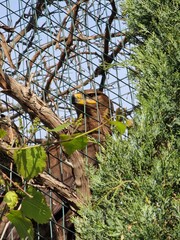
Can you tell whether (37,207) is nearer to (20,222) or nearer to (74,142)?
(20,222)

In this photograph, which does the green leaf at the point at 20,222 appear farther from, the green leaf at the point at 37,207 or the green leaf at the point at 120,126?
the green leaf at the point at 120,126

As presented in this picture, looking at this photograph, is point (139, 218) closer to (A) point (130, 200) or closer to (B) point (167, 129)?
(A) point (130, 200)

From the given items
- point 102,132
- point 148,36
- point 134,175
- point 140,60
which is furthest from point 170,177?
point 102,132

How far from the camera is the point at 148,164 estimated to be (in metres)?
1.79

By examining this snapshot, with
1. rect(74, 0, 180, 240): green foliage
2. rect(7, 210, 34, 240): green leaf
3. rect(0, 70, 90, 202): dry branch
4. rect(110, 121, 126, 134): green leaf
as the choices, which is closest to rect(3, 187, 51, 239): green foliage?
rect(7, 210, 34, 240): green leaf

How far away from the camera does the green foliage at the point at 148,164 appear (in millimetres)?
1672

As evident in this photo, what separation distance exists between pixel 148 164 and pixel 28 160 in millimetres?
337

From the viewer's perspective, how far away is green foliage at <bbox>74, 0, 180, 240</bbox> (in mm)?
1672

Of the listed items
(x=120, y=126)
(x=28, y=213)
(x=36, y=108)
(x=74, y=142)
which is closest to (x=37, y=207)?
(x=28, y=213)

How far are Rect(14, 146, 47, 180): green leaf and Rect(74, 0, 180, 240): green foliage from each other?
0.53ft

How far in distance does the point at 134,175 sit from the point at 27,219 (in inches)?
12.5

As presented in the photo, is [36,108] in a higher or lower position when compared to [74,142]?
higher

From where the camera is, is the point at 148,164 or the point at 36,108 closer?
the point at 148,164

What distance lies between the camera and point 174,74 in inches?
75.9
